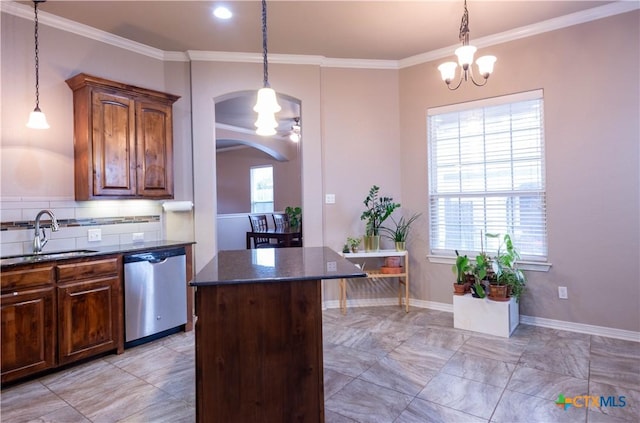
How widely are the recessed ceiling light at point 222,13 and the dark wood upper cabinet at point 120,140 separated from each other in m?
0.94

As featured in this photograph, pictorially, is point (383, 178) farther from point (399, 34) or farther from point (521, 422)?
point (521, 422)

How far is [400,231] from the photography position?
4.21 m

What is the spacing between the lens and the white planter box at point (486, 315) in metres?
3.25

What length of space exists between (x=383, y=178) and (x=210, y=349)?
122 inches

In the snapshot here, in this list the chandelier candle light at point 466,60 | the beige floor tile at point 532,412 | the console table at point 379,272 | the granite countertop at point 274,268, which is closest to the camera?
the granite countertop at point 274,268

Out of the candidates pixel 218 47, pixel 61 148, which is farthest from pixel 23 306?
pixel 218 47

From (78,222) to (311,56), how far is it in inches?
115

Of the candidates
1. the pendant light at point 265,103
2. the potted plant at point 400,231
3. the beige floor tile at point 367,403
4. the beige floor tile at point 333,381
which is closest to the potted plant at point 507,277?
the potted plant at point 400,231

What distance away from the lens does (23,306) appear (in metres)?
2.49

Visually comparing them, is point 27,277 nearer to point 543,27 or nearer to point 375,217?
point 375,217

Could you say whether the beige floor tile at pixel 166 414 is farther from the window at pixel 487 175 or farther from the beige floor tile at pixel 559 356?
the window at pixel 487 175

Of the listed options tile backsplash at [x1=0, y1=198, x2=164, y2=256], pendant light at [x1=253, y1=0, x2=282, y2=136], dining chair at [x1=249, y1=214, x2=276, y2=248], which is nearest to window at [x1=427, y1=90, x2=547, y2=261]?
pendant light at [x1=253, y1=0, x2=282, y2=136]

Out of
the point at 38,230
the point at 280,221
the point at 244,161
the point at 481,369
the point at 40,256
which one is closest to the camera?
the point at 481,369

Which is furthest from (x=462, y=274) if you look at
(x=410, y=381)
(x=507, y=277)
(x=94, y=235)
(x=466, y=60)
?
(x=94, y=235)
